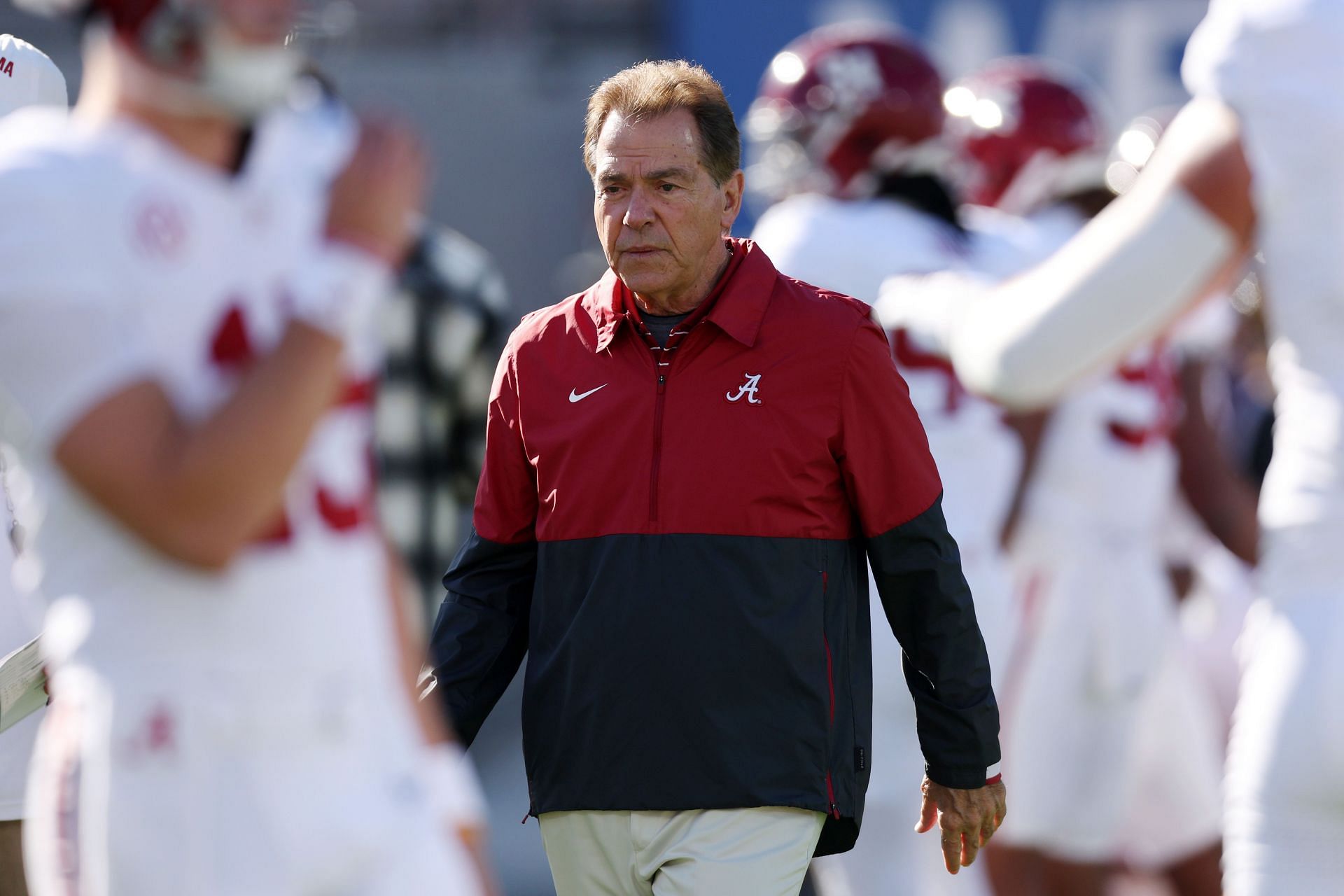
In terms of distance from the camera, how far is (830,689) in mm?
3418

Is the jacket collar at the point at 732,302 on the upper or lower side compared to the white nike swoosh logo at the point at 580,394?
upper

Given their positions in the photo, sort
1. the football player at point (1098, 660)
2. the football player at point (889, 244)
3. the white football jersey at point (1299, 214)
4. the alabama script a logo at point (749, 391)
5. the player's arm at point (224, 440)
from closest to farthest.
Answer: the player's arm at point (224, 440) → the white football jersey at point (1299, 214) → the alabama script a logo at point (749, 391) → the football player at point (889, 244) → the football player at point (1098, 660)

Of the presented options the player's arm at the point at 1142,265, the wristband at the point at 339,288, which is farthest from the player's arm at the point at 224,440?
the player's arm at the point at 1142,265

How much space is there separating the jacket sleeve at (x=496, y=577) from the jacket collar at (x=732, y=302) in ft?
0.64

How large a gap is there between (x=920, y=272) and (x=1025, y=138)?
1980 millimetres

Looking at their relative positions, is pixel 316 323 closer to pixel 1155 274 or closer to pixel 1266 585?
pixel 1155 274

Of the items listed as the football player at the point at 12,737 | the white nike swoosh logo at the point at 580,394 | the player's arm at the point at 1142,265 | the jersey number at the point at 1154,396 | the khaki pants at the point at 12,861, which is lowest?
the khaki pants at the point at 12,861

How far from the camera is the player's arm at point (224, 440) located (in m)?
2.02

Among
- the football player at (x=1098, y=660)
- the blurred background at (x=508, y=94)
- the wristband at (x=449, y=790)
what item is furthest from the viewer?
the blurred background at (x=508, y=94)

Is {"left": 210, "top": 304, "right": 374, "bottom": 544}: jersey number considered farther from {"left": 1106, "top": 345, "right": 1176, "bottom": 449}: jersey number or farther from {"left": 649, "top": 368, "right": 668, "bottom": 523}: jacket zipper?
{"left": 1106, "top": 345, "right": 1176, "bottom": 449}: jersey number

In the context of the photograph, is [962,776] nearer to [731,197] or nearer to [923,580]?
[923,580]

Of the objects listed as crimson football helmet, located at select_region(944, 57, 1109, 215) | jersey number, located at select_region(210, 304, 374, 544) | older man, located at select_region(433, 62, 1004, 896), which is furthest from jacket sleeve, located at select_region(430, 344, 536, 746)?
crimson football helmet, located at select_region(944, 57, 1109, 215)

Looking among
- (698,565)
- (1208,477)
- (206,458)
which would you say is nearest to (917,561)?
(698,565)

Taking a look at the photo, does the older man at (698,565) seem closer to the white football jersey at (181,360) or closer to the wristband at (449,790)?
the wristband at (449,790)
